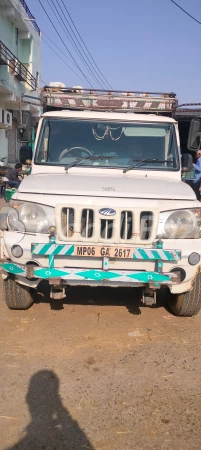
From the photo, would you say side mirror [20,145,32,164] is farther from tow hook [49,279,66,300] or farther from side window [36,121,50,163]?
tow hook [49,279,66,300]

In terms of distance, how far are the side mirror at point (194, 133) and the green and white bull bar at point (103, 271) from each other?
2.27 meters

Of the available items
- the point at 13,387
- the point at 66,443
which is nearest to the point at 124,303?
the point at 13,387

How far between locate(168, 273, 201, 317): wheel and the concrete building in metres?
14.4

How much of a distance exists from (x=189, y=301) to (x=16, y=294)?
5.74ft

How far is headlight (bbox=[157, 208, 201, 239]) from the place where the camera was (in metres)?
3.51

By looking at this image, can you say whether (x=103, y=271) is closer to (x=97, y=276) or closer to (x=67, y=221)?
Result: (x=97, y=276)

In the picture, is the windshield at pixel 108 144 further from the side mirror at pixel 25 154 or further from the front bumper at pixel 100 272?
the front bumper at pixel 100 272

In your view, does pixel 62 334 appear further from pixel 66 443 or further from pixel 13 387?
pixel 66 443

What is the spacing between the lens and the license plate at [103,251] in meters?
3.40

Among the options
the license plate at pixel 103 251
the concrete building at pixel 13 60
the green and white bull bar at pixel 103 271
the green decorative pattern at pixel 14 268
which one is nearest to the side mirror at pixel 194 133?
the green and white bull bar at pixel 103 271

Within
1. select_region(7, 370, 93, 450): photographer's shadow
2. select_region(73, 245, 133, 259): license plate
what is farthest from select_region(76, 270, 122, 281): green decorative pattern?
select_region(7, 370, 93, 450): photographer's shadow

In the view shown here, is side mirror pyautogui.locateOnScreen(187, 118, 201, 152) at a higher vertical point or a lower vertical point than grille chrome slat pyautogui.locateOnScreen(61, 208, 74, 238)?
higher

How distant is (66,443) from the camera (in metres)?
2.41

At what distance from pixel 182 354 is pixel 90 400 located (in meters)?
1.07
